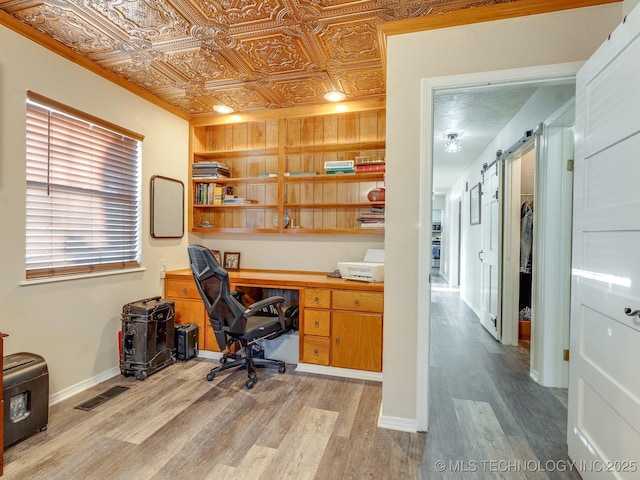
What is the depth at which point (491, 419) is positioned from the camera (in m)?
2.13

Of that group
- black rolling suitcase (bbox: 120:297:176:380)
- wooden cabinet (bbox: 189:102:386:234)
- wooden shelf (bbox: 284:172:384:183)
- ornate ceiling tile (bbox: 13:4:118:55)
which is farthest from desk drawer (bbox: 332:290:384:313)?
ornate ceiling tile (bbox: 13:4:118:55)

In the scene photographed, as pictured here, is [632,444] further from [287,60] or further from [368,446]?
[287,60]

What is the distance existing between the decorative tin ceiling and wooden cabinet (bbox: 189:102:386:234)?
40cm

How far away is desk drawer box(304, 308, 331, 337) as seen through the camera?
279 cm

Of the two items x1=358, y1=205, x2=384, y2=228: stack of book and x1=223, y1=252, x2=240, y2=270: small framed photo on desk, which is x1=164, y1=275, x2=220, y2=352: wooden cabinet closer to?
x1=223, y1=252, x2=240, y2=270: small framed photo on desk

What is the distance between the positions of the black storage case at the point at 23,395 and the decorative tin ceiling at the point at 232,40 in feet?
6.73

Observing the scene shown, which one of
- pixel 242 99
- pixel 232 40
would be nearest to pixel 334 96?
pixel 242 99

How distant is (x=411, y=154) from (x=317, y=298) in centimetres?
144

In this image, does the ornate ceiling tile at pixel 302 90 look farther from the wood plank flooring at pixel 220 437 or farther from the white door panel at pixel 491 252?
the wood plank flooring at pixel 220 437

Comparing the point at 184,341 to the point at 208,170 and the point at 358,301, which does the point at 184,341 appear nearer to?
the point at 358,301

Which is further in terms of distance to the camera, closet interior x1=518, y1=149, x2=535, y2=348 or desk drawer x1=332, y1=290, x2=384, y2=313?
closet interior x1=518, y1=149, x2=535, y2=348

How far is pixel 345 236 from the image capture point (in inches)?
133

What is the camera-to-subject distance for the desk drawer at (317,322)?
9.16 ft

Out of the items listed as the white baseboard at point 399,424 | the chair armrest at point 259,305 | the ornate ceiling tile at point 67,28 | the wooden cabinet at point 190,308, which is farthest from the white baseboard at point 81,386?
the ornate ceiling tile at point 67,28
